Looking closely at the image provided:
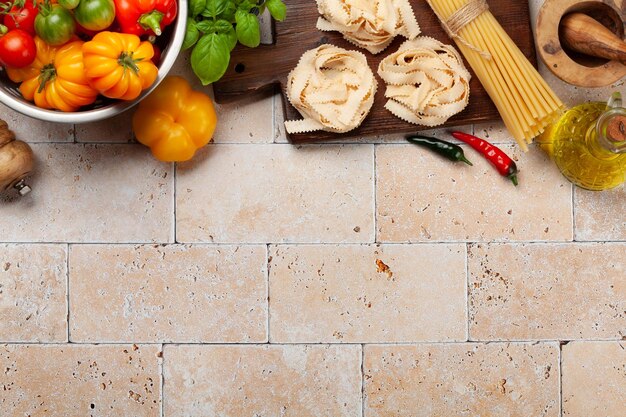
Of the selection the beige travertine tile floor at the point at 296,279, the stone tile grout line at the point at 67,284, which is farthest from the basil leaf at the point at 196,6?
the stone tile grout line at the point at 67,284

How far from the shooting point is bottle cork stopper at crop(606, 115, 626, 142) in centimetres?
204

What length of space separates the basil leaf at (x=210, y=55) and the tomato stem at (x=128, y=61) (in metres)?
0.21

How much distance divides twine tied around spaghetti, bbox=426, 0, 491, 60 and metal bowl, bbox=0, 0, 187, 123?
854mm

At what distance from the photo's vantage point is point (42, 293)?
2361 millimetres

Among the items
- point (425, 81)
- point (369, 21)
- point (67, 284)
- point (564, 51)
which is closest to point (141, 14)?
point (369, 21)

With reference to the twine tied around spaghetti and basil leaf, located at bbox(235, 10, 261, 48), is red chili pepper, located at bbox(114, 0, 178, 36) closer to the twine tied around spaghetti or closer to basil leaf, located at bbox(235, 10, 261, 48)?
basil leaf, located at bbox(235, 10, 261, 48)

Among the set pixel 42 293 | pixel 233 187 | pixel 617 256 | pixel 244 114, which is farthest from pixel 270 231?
pixel 617 256

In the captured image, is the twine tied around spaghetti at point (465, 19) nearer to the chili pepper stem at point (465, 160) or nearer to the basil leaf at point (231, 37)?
the chili pepper stem at point (465, 160)

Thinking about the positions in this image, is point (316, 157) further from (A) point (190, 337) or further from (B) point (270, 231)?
(A) point (190, 337)

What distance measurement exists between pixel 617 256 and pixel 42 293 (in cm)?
201

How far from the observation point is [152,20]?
183cm

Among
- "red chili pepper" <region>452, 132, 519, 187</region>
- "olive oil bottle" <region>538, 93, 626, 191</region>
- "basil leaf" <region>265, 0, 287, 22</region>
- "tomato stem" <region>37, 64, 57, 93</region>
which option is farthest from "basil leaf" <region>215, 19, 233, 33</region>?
"olive oil bottle" <region>538, 93, 626, 191</region>

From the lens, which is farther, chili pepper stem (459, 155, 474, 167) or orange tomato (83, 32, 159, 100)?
chili pepper stem (459, 155, 474, 167)

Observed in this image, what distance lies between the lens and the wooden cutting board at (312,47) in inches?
88.1
